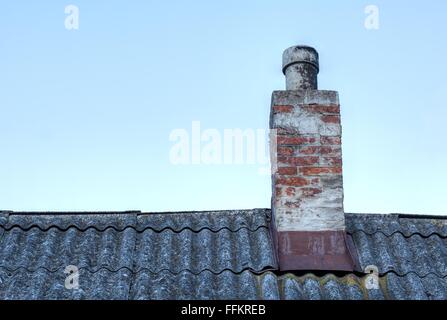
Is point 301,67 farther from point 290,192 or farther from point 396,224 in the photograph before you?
point 396,224

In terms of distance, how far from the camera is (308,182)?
18.4ft

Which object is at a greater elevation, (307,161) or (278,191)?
(307,161)

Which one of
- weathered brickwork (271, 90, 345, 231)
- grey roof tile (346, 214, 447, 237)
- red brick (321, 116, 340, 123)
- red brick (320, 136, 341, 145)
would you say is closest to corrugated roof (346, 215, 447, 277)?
grey roof tile (346, 214, 447, 237)

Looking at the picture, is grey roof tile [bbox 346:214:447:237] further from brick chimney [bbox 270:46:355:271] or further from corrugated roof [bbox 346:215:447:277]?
brick chimney [bbox 270:46:355:271]

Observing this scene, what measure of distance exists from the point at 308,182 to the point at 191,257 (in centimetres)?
105

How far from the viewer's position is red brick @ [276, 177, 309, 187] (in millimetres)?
5586

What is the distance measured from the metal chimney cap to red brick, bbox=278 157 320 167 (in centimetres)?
96

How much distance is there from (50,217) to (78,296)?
1.26 metres

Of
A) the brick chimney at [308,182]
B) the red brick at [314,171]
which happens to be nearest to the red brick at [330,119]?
the brick chimney at [308,182]

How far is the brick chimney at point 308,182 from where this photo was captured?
5.38 m

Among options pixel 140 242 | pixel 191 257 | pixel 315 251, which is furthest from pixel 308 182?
pixel 140 242

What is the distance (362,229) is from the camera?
5.79 meters
